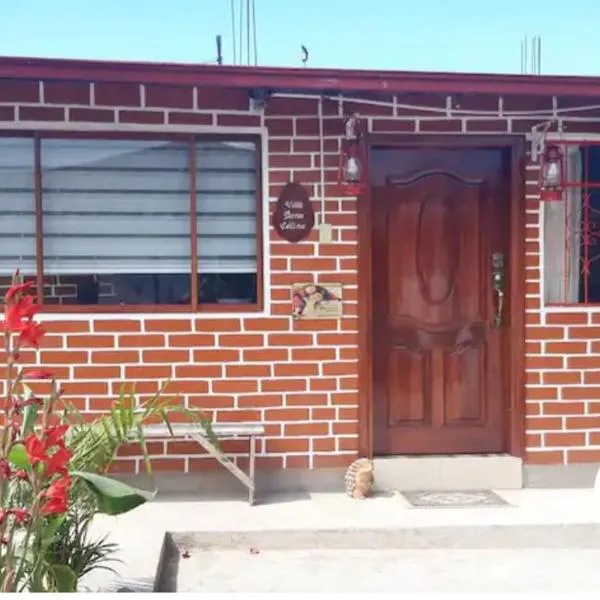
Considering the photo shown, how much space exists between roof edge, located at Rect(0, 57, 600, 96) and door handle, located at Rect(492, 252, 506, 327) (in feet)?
3.62

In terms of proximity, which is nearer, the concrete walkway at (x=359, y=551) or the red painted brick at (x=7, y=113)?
the concrete walkway at (x=359, y=551)

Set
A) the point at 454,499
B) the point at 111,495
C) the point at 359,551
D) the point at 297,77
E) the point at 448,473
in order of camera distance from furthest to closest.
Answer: the point at 448,473 < the point at 454,499 < the point at 297,77 < the point at 359,551 < the point at 111,495

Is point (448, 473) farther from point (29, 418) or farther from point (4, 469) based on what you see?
point (4, 469)

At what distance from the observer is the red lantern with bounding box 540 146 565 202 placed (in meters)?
4.59

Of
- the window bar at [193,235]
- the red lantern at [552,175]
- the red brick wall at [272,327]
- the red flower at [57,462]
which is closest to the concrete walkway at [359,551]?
the red brick wall at [272,327]

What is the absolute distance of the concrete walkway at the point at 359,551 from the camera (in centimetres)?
359

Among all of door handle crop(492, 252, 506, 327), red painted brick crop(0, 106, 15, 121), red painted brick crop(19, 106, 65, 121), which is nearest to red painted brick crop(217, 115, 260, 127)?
red painted brick crop(19, 106, 65, 121)

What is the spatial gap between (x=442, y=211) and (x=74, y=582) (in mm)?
3245

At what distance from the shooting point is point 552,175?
458cm

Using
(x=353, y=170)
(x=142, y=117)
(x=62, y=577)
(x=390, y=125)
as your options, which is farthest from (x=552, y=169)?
(x=62, y=577)

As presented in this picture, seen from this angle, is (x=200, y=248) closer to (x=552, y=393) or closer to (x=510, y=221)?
(x=510, y=221)

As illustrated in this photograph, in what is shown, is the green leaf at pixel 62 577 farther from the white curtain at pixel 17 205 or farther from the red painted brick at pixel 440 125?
the red painted brick at pixel 440 125

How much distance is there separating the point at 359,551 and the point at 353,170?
2.24 m

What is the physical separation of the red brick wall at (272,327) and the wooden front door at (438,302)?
0.77ft
